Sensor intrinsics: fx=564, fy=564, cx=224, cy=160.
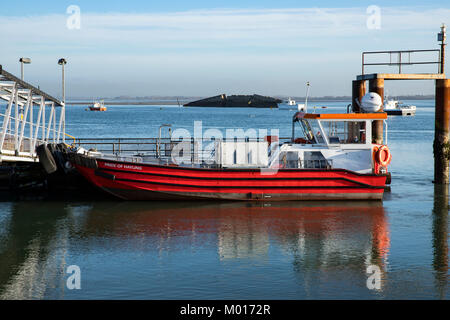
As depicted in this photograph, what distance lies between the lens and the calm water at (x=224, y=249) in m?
16.3

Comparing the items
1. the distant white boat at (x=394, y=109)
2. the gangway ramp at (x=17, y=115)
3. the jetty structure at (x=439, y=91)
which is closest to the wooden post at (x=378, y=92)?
the jetty structure at (x=439, y=91)

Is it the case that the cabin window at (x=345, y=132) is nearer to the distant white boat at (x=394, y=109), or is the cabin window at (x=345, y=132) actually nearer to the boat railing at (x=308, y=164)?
the boat railing at (x=308, y=164)

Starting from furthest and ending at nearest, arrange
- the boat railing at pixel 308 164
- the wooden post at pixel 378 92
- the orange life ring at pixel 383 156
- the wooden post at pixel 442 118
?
the wooden post at pixel 442 118
the wooden post at pixel 378 92
the boat railing at pixel 308 164
the orange life ring at pixel 383 156

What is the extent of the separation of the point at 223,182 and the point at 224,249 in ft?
25.5

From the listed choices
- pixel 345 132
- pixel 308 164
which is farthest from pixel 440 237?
pixel 345 132

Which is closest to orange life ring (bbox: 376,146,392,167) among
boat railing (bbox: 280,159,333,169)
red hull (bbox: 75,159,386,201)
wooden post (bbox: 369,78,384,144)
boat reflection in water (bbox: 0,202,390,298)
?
red hull (bbox: 75,159,386,201)

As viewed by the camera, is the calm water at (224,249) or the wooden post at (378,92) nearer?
the calm water at (224,249)

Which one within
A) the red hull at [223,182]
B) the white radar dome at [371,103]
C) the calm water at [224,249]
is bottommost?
the calm water at [224,249]

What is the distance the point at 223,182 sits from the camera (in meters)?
28.0

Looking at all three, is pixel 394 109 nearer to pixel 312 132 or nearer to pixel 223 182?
pixel 312 132

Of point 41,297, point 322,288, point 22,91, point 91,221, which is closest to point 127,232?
point 91,221

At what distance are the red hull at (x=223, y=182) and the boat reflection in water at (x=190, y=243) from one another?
56 cm

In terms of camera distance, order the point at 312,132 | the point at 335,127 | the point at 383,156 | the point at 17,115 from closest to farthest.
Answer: the point at 17,115 < the point at 383,156 < the point at 335,127 < the point at 312,132
